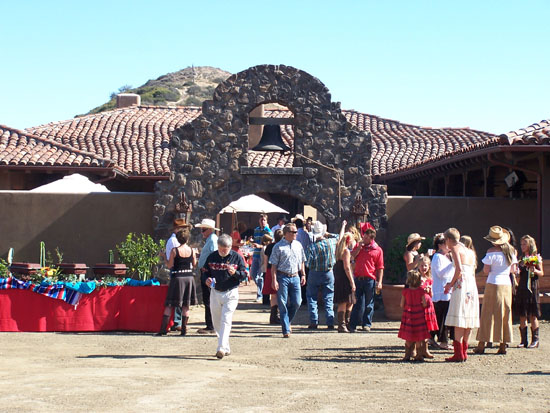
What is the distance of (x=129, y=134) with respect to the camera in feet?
99.7

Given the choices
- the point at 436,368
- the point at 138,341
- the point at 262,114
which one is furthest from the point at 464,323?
the point at 262,114

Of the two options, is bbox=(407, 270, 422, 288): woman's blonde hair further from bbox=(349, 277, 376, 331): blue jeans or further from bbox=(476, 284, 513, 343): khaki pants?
bbox=(349, 277, 376, 331): blue jeans

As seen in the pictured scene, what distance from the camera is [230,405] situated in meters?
7.66

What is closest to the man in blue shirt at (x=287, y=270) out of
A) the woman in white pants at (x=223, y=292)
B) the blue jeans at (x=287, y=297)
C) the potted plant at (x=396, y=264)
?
the blue jeans at (x=287, y=297)

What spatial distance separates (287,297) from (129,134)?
18.7 metres

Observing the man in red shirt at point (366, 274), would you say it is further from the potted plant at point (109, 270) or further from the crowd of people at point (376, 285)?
the potted plant at point (109, 270)

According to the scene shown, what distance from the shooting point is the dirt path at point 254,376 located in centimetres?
775

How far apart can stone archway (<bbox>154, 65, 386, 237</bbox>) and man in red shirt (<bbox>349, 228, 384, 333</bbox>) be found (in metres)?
4.21

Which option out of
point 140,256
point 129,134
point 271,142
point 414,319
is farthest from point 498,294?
point 129,134

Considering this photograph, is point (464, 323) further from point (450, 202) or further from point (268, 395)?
point (450, 202)

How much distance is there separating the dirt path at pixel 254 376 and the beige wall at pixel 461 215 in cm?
526

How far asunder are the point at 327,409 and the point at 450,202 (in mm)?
11042

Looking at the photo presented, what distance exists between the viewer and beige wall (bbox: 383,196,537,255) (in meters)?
17.8

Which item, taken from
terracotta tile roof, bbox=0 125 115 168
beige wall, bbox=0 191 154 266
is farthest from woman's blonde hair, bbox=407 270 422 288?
terracotta tile roof, bbox=0 125 115 168
